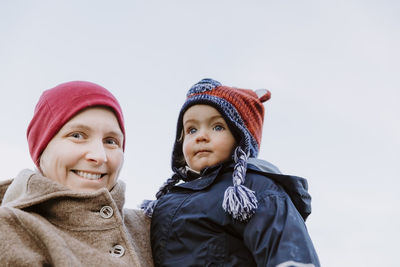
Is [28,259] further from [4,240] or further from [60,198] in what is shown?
[60,198]

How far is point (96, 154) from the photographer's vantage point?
246cm

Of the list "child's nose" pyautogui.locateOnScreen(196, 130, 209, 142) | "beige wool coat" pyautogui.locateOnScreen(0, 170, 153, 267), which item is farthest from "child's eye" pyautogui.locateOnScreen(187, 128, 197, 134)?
"beige wool coat" pyautogui.locateOnScreen(0, 170, 153, 267)

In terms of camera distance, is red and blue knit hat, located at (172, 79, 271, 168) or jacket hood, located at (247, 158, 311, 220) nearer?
jacket hood, located at (247, 158, 311, 220)

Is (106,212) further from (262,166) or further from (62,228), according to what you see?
(262,166)

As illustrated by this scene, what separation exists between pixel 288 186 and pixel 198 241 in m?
0.61

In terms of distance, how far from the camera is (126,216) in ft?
9.03

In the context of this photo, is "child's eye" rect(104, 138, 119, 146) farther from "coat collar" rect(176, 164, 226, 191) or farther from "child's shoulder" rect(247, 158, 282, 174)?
"child's shoulder" rect(247, 158, 282, 174)

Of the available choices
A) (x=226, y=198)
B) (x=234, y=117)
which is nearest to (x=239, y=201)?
(x=226, y=198)

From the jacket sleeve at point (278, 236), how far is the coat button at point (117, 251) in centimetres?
64

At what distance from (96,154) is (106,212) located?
12.6 inches

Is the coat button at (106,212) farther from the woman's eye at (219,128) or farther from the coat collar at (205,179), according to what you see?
the woman's eye at (219,128)

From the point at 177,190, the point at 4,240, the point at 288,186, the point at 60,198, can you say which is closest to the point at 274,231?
the point at 288,186

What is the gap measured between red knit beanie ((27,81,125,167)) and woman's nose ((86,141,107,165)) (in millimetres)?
216

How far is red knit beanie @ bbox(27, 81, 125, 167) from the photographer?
253 centimetres
